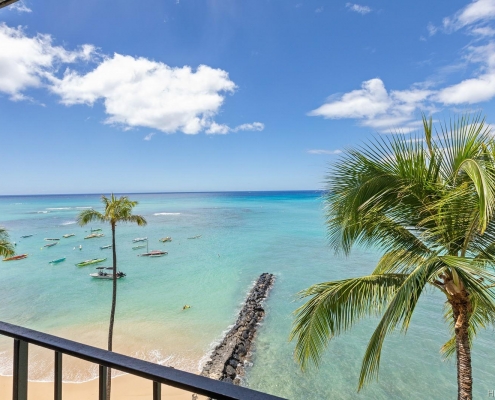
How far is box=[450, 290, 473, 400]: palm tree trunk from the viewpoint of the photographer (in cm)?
295

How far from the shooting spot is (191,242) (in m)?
30.0

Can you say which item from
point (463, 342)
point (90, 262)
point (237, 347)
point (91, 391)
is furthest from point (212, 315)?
point (90, 262)

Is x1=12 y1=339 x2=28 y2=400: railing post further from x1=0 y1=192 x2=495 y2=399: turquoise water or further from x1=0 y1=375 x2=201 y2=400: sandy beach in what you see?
x1=0 y1=192 x2=495 y2=399: turquoise water

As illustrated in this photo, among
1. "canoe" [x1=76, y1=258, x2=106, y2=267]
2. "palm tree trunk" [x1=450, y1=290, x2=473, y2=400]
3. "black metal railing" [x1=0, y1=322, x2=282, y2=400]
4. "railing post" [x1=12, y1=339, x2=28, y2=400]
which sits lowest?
"canoe" [x1=76, y1=258, x2=106, y2=267]

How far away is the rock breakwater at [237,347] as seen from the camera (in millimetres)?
8116

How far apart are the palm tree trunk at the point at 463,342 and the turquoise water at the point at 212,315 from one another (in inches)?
224

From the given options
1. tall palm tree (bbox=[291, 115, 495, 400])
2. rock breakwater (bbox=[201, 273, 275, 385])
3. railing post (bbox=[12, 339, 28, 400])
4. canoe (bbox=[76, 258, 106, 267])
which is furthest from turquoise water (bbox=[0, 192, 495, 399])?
railing post (bbox=[12, 339, 28, 400])

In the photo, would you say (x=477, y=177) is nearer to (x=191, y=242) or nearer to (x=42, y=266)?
(x=42, y=266)

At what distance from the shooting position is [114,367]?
850mm

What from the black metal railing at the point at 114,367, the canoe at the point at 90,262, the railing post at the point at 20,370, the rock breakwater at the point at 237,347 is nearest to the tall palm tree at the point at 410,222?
the black metal railing at the point at 114,367

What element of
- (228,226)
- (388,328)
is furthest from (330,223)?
(228,226)

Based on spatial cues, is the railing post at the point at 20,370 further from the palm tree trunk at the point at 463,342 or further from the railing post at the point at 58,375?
Result: the palm tree trunk at the point at 463,342

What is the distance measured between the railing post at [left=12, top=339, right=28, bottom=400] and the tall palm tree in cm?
266

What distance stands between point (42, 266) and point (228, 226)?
77.1 feet
